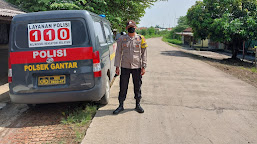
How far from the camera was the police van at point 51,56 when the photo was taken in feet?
11.7

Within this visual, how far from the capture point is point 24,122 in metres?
3.89

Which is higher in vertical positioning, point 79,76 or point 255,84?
point 79,76

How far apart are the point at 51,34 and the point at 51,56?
39 cm

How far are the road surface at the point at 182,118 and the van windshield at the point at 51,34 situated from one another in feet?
4.95

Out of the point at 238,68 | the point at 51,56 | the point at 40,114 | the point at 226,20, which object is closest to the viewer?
the point at 51,56

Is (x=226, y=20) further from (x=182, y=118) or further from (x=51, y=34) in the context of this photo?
(x=51, y=34)

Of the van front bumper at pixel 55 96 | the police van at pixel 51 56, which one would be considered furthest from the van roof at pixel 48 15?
the van front bumper at pixel 55 96

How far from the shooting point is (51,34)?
361cm

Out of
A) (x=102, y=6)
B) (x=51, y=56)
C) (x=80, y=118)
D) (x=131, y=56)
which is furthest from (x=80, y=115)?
(x=102, y=6)

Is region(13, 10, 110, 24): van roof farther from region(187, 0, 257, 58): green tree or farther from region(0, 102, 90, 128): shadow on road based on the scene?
region(187, 0, 257, 58): green tree

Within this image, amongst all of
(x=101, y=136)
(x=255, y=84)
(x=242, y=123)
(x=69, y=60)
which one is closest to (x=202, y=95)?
(x=242, y=123)

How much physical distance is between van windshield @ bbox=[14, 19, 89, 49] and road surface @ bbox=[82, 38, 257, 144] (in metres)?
1.51

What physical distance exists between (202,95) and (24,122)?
13.6 feet

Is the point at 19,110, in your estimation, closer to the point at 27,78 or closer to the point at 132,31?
the point at 27,78
